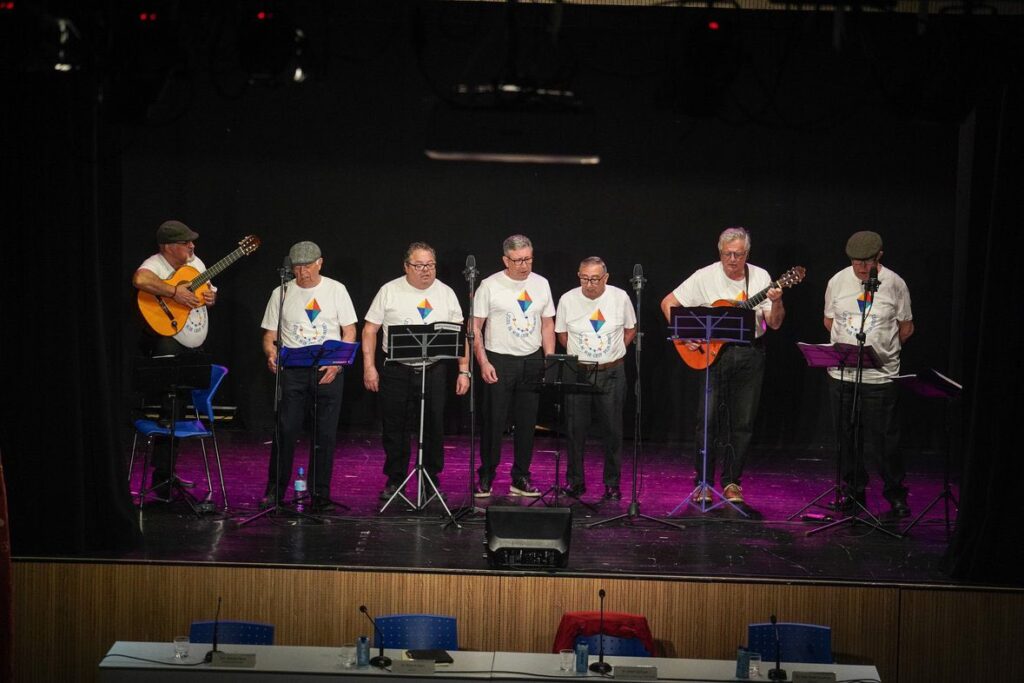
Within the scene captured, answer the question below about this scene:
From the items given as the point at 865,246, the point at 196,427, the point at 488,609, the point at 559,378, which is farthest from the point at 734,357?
the point at 196,427

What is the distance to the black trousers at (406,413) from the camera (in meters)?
8.17

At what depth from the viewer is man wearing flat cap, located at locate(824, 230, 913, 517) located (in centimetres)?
793

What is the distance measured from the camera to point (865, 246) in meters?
7.80

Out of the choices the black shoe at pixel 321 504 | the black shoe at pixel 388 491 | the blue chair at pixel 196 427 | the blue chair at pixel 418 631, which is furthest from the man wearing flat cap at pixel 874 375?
the blue chair at pixel 196 427

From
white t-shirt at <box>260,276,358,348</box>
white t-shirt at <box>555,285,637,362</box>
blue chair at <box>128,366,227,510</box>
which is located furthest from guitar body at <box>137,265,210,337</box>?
white t-shirt at <box>555,285,637,362</box>

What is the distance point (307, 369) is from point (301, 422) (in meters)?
0.36

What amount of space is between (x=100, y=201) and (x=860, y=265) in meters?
4.68

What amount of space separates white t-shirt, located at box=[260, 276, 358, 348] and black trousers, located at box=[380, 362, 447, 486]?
1.52 feet

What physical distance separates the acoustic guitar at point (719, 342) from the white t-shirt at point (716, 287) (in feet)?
0.20

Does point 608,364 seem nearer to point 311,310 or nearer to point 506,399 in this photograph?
point 506,399

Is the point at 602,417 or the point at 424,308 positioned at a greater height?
the point at 424,308

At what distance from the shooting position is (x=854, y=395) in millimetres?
7875

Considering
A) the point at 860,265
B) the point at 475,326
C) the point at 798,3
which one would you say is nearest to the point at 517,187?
the point at 475,326

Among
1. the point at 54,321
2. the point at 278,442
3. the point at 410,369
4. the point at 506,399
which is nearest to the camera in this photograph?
the point at 54,321
